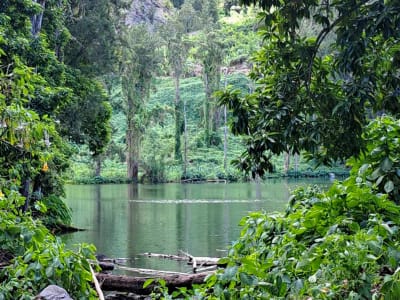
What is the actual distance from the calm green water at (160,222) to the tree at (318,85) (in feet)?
11.6

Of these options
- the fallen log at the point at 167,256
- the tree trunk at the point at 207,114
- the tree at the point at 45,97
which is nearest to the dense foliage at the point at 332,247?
the tree at the point at 45,97

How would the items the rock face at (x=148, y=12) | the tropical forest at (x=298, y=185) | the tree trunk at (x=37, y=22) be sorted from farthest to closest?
1. the rock face at (x=148, y=12)
2. the tree trunk at (x=37, y=22)
3. the tropical forest at (x=298, y=185)

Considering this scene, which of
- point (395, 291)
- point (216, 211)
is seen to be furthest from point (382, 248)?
point (216, 211)

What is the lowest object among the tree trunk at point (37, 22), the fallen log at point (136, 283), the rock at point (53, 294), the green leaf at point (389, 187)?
the fallen log at point (136, 283)

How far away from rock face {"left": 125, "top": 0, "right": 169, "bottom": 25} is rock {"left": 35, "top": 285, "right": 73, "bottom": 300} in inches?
2829

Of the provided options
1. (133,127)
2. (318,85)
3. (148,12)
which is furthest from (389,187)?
(148,12)

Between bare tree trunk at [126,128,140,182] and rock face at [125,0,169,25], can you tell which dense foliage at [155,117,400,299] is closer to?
bare tree trunk at [126,128,140,182]

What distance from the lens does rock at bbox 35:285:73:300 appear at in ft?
13.9

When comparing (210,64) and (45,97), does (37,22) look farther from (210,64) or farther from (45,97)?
(210,64)

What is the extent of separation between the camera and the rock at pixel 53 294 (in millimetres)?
4248

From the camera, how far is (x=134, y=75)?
3700 centimetres

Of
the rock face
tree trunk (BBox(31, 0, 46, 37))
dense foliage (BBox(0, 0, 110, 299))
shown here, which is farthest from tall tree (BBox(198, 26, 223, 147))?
tree trunk (BBox(31, 0, 46, 37))

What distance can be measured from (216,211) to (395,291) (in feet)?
63.8

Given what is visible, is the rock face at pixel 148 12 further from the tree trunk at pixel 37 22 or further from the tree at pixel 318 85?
the tree at pixel 318 85
